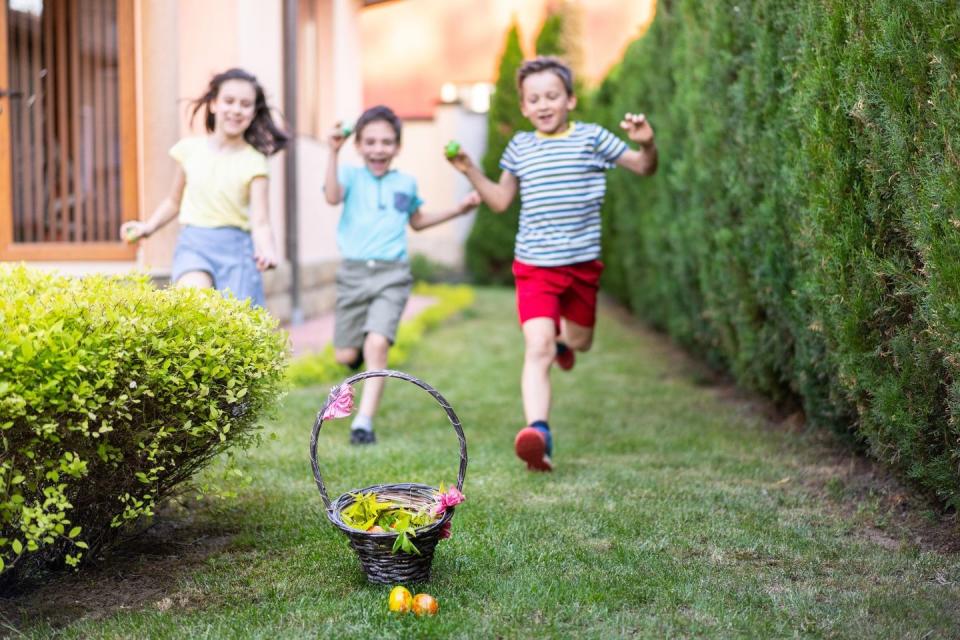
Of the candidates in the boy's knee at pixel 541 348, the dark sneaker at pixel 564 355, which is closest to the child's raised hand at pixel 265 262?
the boy's knee at pixel 541 348

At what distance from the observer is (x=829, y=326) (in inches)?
139

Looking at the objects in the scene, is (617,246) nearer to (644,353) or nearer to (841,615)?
(644,353)

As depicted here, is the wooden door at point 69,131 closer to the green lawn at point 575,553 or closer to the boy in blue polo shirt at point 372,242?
the boy in blue polo shirt at point 372,242

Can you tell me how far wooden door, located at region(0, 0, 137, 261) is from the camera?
630cm

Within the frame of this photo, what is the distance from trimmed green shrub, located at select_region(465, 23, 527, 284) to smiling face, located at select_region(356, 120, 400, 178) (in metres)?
10.2

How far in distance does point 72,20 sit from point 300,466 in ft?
14.1

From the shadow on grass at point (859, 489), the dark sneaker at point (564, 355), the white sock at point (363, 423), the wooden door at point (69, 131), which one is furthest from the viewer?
the wooden door at point (69, 131)

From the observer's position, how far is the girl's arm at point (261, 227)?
13.0 feet

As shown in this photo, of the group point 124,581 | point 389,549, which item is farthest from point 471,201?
point 124,581

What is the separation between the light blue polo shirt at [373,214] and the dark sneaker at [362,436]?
876mm

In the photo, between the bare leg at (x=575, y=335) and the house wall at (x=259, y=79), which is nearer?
the bare leg at (x=575, y=335)

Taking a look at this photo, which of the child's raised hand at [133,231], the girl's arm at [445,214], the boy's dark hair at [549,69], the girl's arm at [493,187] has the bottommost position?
the child's raised hand at [133,231]

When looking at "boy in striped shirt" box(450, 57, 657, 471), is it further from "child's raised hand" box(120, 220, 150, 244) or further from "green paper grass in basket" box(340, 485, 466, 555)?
"green paper grass in basket" box(340, 485, 466, 555)

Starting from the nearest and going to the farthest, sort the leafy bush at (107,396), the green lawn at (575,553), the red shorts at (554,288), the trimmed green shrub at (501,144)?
the leafy bush at (107,396) < the green lawn at (575,553) < the red shorts at (554,288) < the trimmed green shrub at (501,144)
